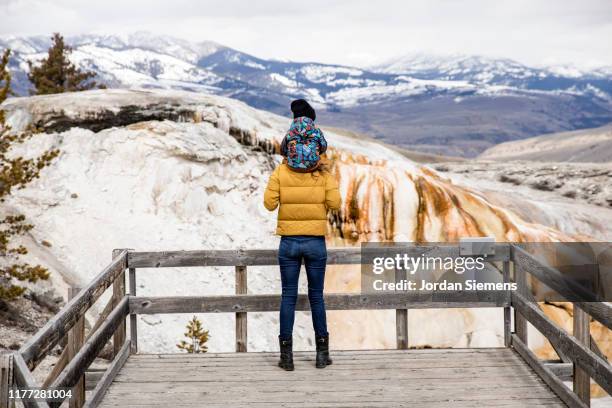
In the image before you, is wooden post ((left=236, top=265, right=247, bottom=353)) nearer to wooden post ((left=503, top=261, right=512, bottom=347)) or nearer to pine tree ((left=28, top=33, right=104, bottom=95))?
wooden post ((left=503, top=261, right=512, bottom=347))

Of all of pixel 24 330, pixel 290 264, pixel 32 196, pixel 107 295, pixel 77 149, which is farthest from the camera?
pixel 77 149

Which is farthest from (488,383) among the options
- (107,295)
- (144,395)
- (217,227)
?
(217,227)

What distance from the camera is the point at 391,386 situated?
21.4ft

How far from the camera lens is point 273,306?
754 centimetres

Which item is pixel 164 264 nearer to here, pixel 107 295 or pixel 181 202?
pixel 107 295

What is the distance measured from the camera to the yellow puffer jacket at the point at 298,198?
6616 mm

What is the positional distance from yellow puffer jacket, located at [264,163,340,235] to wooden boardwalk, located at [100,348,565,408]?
1.47 meters

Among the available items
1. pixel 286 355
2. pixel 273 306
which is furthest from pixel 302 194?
pixel 286 355

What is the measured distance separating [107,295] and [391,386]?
904 cm

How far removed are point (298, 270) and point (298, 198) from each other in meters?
0.74

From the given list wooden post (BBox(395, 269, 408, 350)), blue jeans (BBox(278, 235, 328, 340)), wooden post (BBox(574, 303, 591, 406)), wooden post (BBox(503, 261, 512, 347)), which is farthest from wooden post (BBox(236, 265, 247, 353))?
wooden post (BBox(574, 303, 591, 406))

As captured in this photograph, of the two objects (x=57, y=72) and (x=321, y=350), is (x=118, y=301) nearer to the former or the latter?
(x=321, y=350)

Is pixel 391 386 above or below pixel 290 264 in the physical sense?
below

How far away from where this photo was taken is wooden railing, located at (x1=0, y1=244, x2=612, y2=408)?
5789mm
